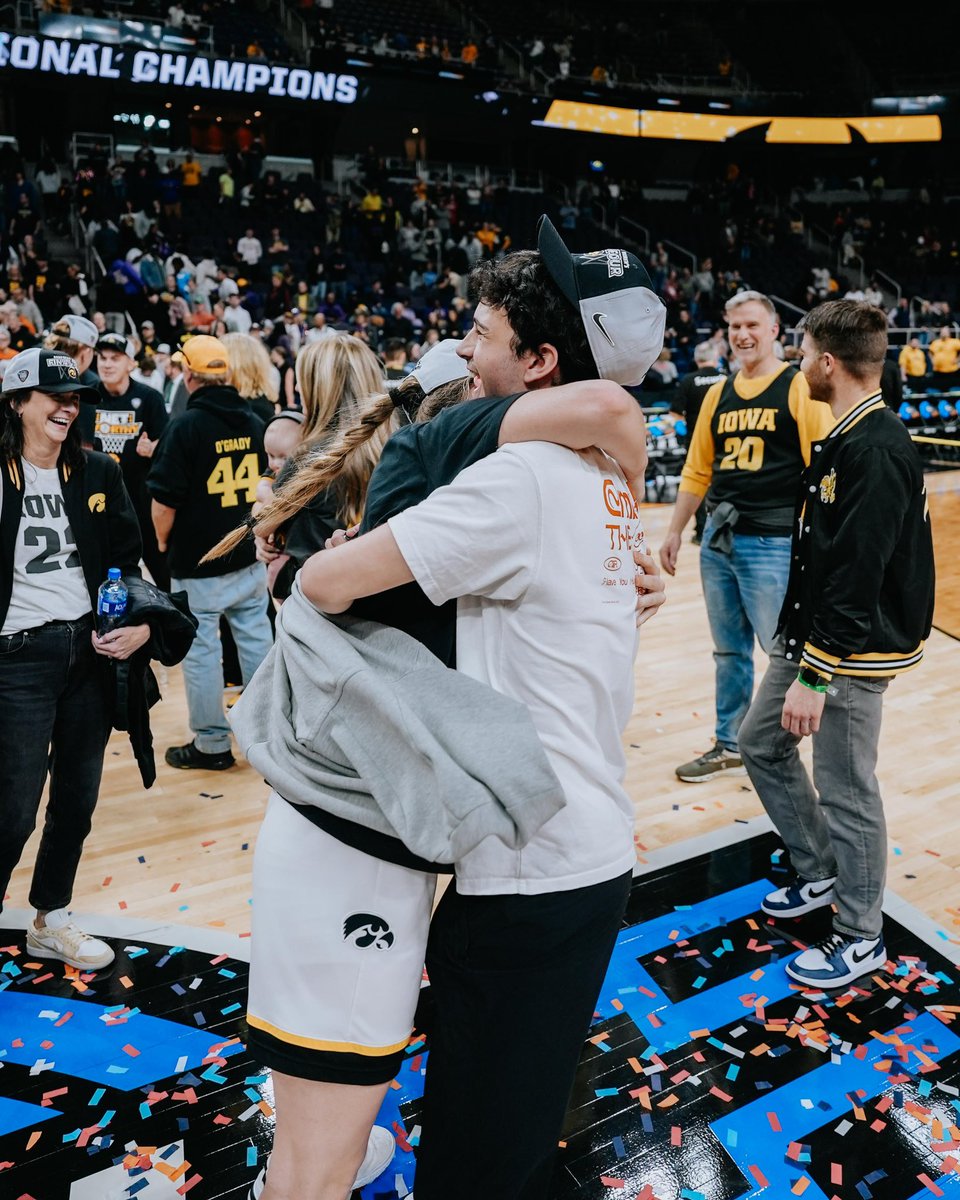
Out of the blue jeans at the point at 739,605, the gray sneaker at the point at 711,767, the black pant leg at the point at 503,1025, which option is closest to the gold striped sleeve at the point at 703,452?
the blue jeans at the point at 739,605

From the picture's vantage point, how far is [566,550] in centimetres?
120

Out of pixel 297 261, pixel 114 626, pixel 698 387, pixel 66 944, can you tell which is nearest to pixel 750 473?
pixel 114 626

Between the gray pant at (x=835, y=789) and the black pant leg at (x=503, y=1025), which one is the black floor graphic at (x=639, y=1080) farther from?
the black pant leg at (x=503, y=1025)

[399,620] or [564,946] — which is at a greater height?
[399,620]

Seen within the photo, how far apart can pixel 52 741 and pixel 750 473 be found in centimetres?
241

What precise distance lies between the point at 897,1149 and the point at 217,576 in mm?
2889

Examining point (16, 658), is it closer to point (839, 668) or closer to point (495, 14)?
point (839, 668)

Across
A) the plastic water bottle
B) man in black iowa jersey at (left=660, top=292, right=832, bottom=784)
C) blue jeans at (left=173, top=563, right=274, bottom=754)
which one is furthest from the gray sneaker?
the plastic water bottle

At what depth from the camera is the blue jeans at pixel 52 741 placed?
243 centimetres

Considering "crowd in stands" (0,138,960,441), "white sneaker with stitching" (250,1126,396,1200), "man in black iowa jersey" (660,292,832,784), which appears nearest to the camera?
"white sneaker with stitching" (250,1126,396,1200)

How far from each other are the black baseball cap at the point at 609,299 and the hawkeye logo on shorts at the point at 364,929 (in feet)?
2.45

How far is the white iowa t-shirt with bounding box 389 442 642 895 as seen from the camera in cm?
114

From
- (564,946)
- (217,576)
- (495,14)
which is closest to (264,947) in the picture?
(564,946)

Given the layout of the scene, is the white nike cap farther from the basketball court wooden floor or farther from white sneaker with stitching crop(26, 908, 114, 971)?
white sneaker with stitching crop(26, 908, 114, 971)
